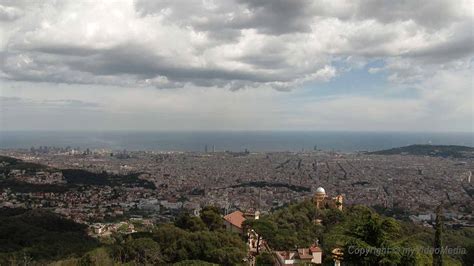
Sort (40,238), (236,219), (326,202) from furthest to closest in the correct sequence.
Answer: (326,202) → (40,238) → (236,219)

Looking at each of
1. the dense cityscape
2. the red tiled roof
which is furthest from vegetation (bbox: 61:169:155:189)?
the red tiled roof

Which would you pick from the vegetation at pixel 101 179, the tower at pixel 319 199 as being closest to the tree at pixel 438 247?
the tower at pixel 319 199

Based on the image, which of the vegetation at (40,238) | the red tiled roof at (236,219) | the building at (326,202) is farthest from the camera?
the building at (326,202)

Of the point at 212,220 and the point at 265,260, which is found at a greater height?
the point at 212,220

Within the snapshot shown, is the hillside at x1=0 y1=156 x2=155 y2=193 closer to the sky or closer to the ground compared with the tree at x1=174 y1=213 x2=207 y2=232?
closer to the ground

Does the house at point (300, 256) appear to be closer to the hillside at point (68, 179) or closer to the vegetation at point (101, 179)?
the hillside at point (68, 179)

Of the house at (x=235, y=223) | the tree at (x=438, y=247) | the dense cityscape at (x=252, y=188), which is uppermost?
the tree at (x=438, y=247)

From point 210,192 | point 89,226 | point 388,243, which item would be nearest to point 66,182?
point 210,192

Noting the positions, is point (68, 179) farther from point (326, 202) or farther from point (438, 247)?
point (438, 247)

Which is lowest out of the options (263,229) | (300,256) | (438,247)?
(300,256)

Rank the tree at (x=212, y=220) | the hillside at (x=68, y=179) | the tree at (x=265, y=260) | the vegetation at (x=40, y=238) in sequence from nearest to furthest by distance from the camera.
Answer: the tree at (x=265, y=260)
the vegetation at (x=40, y=238)
the tree at (x=212, y=220)
the hillside at (x=68, y=179)

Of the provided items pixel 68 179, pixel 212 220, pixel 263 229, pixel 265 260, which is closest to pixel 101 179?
pixel 68 179

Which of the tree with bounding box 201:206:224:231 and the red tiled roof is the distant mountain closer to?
the red tiled roof
